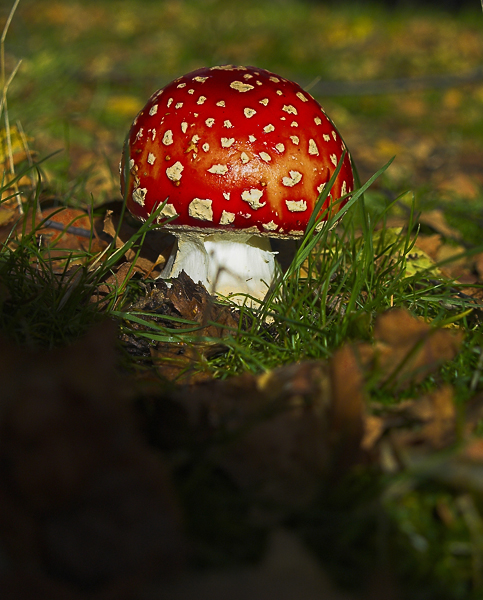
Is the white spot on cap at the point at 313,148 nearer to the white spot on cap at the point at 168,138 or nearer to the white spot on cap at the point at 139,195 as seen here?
the white spot on cap at the point at 168,138

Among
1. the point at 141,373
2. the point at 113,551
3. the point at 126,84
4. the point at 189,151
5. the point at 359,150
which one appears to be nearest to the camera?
the point at 113,551

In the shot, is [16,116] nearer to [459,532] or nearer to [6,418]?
[6,418]

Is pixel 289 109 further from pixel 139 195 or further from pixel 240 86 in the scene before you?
pixel 139 195

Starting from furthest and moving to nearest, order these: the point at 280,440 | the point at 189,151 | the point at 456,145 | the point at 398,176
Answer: the point at 456,145 < the point at 398,176 < the point at 189,151 < the point at 280,440

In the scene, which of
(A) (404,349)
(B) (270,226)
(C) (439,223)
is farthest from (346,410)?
(C) (439,223)

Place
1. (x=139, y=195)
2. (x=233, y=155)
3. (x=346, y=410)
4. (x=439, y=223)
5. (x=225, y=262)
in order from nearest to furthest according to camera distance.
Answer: (x=346, y=410), (x=233, y=155), (x=139, y=195), (x=225, y=262), (x=439, y=223)

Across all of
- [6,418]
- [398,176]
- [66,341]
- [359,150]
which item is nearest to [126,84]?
[359,150]

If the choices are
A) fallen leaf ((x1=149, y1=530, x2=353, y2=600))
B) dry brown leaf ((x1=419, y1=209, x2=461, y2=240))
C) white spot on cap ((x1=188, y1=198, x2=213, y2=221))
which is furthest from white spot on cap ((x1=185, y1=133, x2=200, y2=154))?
dry brown leaf ((x1=419, y1=209, x2=461, y2=240))

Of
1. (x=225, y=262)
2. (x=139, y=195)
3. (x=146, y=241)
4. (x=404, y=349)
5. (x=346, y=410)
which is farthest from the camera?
(x=146, y=241)
